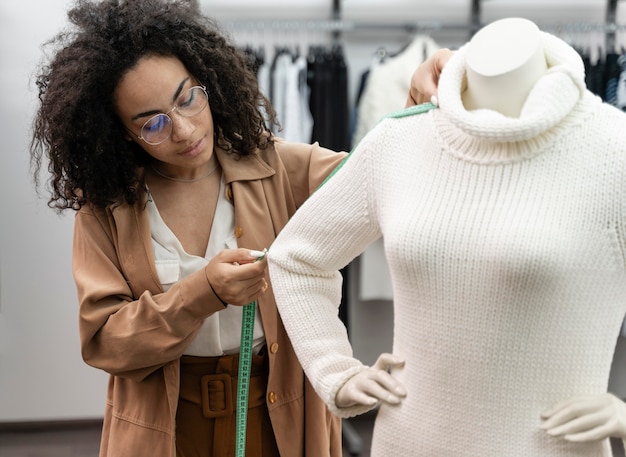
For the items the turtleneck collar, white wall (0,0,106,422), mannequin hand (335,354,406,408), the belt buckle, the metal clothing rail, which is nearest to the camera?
the turtleneck collar

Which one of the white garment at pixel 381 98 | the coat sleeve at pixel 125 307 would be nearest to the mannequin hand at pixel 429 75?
the coat sleeve at pixel 125 307

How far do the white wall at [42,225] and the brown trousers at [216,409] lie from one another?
2358 mm

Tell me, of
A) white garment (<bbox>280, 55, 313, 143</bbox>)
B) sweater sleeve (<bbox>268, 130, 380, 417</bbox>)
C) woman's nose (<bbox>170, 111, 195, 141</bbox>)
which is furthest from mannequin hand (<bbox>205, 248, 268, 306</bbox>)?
white garment (<bbox>280, 55, 313, 143</bbox>)

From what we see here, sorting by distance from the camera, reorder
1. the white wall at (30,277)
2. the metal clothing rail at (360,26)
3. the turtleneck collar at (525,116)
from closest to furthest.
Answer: the turtleneck collar at (525,116)
the metal clothing rail at (360,26)
the white wall at (30,277)

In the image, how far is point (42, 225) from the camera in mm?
3760

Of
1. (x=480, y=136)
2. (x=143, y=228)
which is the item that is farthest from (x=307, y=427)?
(x=480, y=136)

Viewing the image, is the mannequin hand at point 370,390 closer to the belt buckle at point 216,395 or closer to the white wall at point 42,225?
the belt buckle at point 216,395

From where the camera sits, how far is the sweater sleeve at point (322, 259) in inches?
47.2

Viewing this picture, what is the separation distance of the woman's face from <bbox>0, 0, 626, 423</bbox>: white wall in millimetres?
2230

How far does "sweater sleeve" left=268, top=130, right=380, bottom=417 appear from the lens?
3.93 feet

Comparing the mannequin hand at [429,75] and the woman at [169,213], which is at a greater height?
the mannequin hand at [429,75]

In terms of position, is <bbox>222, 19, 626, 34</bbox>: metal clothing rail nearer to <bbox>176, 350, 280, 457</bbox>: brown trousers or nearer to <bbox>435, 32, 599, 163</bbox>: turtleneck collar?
<bbox>176, 350, 280, 457</bbox>: brown trousers

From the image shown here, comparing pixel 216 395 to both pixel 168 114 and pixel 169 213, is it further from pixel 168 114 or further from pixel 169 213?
pixel 168 114

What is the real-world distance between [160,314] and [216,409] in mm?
268
